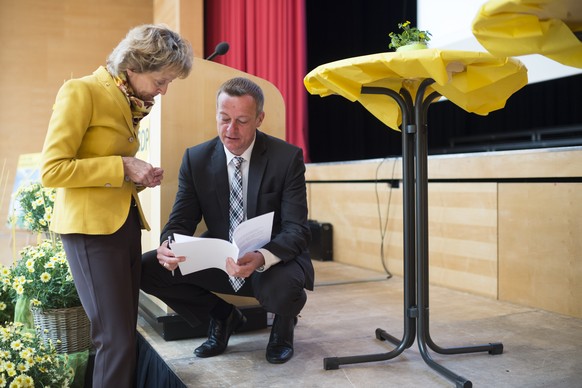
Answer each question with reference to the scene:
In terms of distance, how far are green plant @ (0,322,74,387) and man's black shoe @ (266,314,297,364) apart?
2.14ft

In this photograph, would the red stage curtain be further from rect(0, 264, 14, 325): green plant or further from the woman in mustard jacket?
the woman in mustard jacket

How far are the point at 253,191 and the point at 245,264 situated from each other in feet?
1.07

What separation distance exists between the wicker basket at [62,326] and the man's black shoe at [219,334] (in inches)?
19.3

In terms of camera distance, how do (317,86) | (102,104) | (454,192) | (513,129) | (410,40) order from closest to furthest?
(102,104)
(410,40)
(317,86)
(454,192)
(513,129)

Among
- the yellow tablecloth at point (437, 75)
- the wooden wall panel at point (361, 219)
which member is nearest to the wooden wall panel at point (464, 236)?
the wooden wall panel at point (361, 219)

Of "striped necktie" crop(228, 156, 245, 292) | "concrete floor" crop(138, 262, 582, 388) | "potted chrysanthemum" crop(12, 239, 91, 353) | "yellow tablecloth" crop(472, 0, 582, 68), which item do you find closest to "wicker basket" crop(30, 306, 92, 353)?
"potted chrysanthemum" crop(12, 239, 91, 353)

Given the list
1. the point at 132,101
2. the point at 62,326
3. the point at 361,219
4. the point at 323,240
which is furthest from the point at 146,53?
the point at 323,240

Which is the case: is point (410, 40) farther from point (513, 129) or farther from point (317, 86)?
point (513, 129)

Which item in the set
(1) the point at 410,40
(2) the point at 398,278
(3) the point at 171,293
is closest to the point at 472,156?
(2) the point at 398,278

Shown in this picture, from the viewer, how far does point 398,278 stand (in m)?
3.29

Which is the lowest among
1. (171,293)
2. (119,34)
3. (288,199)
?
(171,293)

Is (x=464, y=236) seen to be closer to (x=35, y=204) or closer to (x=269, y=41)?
(x=35, y=204)

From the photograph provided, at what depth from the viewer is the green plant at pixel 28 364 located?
5.18ft

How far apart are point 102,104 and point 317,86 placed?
0.75 meters
